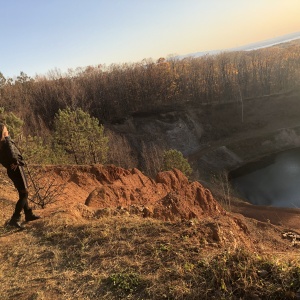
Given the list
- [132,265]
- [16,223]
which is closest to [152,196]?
[16,223]

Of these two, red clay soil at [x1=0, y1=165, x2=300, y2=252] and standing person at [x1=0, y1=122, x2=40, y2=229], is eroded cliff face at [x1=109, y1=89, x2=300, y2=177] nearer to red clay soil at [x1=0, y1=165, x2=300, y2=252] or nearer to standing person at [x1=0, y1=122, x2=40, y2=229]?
red clay soil at [x1=0, y1=165, x2=300, y2=252]

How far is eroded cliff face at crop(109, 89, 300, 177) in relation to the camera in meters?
46.2

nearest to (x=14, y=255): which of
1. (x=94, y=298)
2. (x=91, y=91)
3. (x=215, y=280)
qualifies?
(x=94, y=298)

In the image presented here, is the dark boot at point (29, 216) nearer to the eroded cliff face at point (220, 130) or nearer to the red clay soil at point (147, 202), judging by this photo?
the red clay soil at point (147, 202)

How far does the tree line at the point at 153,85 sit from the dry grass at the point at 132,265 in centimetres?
4260

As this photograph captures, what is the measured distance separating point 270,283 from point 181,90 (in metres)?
57.0

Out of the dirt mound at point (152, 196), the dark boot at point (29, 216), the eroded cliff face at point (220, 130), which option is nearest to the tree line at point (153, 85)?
the eroded cliff face at point (220, 130)

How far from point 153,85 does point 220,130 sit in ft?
52.1

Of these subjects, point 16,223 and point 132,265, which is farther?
point 16,223

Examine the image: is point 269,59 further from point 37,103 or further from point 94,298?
point 94,298

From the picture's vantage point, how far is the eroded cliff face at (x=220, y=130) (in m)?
46.2

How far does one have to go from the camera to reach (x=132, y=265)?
17.4ft

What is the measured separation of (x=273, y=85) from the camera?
61938 mm

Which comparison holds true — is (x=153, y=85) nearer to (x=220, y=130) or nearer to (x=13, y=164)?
(x=220, y=130)
